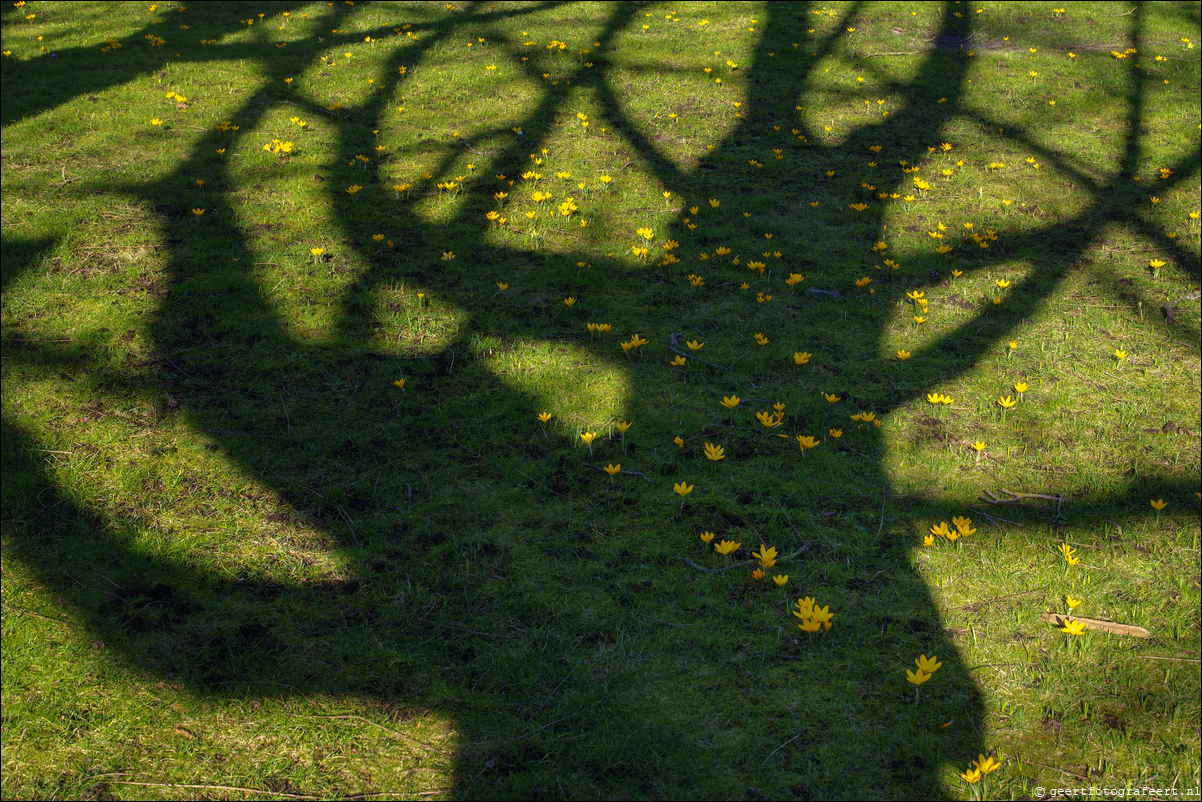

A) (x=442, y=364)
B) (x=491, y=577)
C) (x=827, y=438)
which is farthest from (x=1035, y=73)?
(x=491, y=577)

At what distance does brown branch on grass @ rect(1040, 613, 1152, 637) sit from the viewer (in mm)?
3266

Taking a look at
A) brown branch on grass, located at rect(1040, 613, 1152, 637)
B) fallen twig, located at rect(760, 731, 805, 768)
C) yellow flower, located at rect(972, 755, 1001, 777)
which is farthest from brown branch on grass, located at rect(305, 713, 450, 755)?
brown branch on grass, located at rect(1040, 613, 1152, 637)

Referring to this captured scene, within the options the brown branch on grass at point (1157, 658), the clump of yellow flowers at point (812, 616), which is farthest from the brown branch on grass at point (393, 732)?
the brown branch on grass at point (1157, 658)

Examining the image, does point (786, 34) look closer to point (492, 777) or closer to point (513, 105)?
point (513, 105)

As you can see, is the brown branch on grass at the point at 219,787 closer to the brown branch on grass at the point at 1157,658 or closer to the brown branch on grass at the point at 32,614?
the brown branch on grass at the point at 32,614

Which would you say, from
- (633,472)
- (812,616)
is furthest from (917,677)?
(633,472)

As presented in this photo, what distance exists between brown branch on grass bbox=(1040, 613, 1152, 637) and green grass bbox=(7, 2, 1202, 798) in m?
0.06

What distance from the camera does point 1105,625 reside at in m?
3.29

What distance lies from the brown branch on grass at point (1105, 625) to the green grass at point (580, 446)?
0.19ft

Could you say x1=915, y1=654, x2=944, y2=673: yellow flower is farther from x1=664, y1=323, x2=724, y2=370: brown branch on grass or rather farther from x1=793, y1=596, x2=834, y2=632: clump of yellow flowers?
x1=664, y1=323, x2=724, y2=370: brown branch on grass

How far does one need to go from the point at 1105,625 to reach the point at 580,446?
8.95ft

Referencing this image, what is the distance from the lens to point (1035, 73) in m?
10.2

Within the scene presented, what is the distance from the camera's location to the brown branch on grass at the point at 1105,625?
327 centimetres

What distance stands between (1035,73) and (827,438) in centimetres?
879
